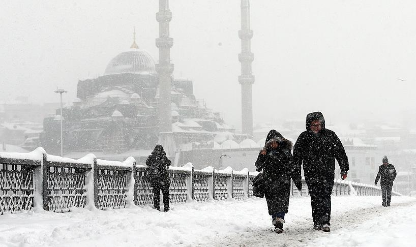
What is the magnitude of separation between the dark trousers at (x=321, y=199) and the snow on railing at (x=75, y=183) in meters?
3.67

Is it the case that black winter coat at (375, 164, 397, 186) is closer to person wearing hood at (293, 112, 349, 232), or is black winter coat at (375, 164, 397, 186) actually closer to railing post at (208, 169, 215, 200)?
railing post at (208, 169, 215, 200)

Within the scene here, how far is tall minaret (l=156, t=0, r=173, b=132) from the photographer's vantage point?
85.4 m

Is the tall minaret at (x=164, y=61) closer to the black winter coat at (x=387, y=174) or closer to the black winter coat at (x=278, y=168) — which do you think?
the black winter coat at (x=387, y=174)

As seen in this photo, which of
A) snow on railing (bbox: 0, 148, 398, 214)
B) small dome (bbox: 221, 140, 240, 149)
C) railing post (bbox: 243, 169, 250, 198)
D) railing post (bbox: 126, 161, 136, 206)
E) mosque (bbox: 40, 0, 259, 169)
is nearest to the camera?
snow on railing (bbox: 0, 148, 398, 214)

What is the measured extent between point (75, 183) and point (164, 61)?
7777 cm

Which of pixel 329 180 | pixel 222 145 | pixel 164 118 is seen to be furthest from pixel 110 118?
pixel 329 180

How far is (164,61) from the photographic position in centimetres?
8625

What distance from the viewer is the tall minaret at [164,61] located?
280 ft

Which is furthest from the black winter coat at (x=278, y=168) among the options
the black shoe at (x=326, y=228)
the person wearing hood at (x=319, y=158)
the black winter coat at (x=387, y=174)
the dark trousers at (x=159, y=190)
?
the black winter coat at (x=387, y=174)

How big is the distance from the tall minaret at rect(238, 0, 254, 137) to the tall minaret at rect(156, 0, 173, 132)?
46.8 feet

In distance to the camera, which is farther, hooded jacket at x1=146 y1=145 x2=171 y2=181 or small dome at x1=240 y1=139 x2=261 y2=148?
small dome at x1=240 y1=139 x2=261 y2=148

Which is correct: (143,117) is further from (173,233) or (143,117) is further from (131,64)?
(173,233)

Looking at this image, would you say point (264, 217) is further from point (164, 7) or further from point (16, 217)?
point (164, 7)

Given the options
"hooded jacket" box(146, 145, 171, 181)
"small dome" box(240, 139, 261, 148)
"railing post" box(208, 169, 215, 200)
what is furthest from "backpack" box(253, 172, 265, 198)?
"small dome" box(240, 139, 261, 148)
